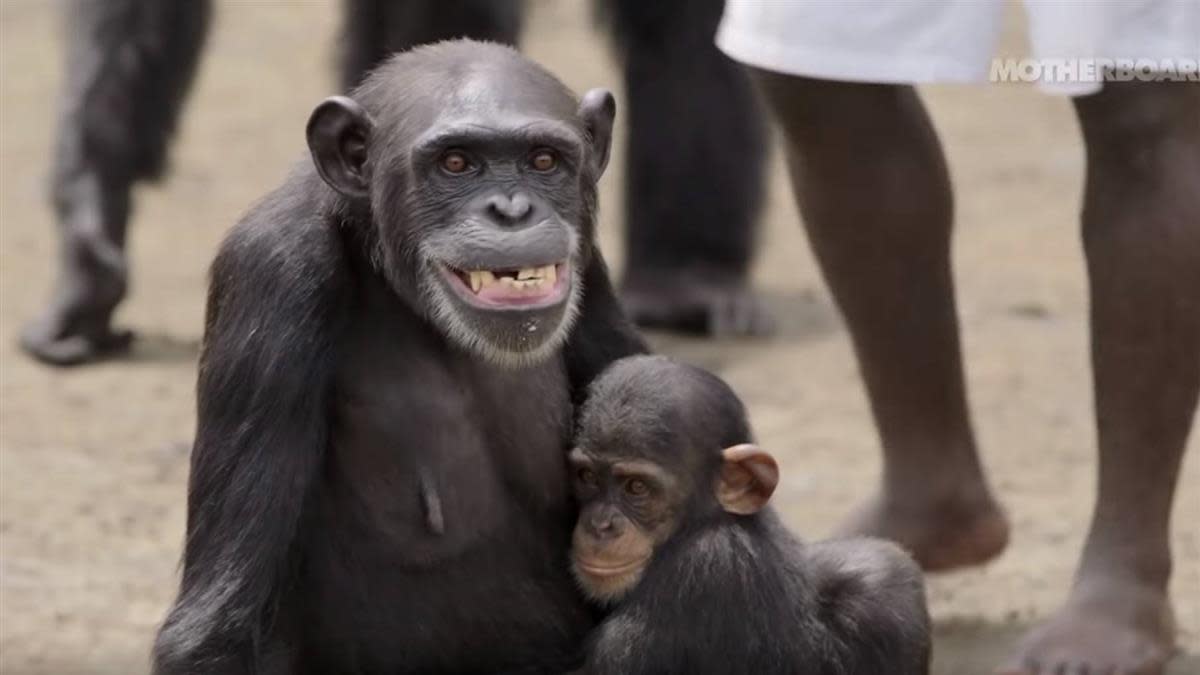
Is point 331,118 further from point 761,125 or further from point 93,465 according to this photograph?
point 761,125

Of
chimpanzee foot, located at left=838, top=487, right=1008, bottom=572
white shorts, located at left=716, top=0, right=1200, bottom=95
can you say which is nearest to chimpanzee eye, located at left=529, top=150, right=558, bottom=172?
white shorts, located at left=716, top=0, right=1200, bottom=95

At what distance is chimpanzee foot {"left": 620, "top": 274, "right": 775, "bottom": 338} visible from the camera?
661 cm

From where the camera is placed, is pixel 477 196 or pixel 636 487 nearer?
pixel 477 196

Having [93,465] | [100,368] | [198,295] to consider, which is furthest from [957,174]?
[93,465]

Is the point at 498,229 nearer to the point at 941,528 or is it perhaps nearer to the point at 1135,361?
the point at 1135,361

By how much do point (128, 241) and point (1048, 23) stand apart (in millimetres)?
3236

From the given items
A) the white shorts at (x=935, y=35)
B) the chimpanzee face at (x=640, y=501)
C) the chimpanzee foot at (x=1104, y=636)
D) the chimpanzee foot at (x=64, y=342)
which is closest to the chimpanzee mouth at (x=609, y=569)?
the chimpanzee face at (x=640, y=501)

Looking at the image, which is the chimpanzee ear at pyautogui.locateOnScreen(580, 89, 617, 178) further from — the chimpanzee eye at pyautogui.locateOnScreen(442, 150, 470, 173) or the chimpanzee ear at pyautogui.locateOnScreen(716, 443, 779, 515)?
the chimpanzee ear at pyautogui.locateOnScreen(716, 443, 779, 515)

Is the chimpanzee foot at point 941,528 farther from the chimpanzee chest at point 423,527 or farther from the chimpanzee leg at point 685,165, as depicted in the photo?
the chimpanzee leg at point 685,165

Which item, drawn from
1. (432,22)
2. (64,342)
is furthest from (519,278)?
(64,342)

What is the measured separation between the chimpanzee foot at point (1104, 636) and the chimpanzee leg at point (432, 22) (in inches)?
98.8

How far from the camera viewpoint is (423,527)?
11.0 feet

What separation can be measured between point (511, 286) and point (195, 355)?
3141mm

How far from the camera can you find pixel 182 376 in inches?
235
